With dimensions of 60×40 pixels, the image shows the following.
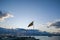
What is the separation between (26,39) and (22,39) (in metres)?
0.63

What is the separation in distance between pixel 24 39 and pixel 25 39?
0.15m

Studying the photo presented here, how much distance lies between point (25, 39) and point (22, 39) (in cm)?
44

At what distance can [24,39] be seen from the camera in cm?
1950

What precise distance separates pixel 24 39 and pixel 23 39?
199mm

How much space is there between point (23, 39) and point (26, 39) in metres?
0.46

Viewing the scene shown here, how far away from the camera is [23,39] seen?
19625mm

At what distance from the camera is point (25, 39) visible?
64.1 feet

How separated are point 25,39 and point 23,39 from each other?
0.31 metres

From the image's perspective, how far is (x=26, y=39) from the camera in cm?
1973

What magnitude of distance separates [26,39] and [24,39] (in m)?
0.37
